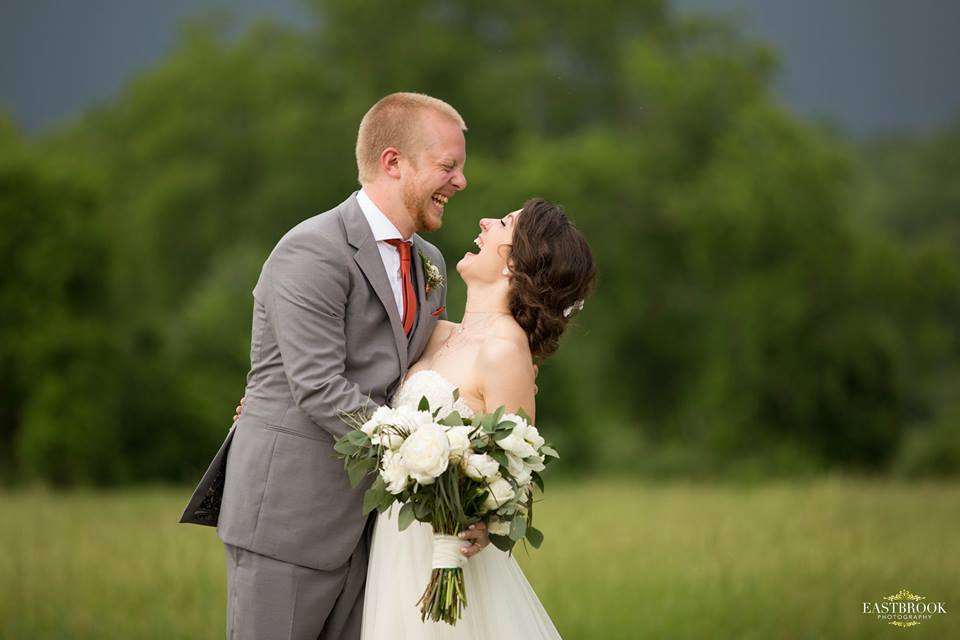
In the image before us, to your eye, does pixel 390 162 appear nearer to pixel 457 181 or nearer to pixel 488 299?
pixel 457 181

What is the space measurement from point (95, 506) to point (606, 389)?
16.0 meters

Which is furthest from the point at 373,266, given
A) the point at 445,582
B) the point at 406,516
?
the point at 445,582

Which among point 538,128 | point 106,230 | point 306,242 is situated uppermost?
point 538,128

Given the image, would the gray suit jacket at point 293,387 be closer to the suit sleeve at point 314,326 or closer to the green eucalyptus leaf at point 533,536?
the suit sleeve at point 314,326

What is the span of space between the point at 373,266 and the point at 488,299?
1.95 ft

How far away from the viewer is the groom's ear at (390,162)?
4965mm

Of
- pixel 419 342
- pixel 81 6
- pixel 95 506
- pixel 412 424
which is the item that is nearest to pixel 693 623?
pixel 419 342

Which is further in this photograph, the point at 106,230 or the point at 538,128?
the point at 538,128

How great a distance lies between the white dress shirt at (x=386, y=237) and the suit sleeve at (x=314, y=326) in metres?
0.25

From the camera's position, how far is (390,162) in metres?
4.98

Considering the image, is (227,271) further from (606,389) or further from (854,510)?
(854,510)

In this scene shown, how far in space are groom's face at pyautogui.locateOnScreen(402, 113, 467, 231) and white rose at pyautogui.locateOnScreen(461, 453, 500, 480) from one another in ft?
3.61

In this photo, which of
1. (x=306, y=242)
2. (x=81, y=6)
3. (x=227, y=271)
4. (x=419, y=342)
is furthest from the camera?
(x=81, y=6)

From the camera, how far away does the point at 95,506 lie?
48.7 ft
